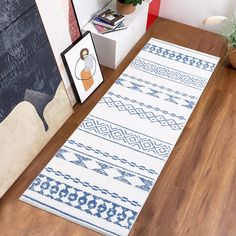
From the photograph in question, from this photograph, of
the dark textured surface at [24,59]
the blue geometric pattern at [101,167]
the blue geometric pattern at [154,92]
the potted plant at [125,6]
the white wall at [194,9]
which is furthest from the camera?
the white wall at [194,9]

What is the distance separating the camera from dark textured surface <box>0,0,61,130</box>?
60.3 inches

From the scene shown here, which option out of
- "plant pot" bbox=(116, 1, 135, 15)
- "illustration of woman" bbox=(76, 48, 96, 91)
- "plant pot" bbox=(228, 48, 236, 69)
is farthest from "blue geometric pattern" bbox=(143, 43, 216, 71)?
"illustration of woman" bbox=(76, 48, 96, 91)

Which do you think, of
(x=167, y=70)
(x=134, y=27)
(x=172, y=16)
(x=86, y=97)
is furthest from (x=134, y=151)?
(x=172, y=16)

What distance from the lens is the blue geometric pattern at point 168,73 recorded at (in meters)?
2.38

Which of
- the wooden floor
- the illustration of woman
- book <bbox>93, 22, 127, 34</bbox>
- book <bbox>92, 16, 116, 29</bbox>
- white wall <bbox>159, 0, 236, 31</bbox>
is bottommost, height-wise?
the wooden floor

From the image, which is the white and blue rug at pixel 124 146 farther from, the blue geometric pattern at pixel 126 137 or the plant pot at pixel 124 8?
the plant pot at pixel 124 8

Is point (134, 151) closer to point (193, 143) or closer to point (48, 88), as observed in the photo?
point (193, 143)

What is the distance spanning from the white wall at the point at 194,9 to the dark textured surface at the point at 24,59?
152cm

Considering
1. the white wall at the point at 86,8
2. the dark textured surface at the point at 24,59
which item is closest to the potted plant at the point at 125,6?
the white wall at the point at 86,8

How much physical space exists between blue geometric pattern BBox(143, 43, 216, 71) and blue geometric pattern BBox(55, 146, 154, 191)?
1.14 metres

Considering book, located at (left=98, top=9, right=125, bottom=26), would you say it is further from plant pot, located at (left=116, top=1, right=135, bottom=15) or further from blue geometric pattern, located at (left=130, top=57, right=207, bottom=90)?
blue geometric pattern, located at (left=130, top=57, right=207, bottom=90)

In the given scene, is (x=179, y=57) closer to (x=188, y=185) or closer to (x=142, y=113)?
(x=142, y=113)

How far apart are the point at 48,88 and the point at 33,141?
319mm

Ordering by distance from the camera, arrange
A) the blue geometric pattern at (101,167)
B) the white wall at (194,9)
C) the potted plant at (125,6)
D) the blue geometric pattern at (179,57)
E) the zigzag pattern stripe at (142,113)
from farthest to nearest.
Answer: the white wall at (194,9) < the blue geometric pattern at (179,57) < the potted plant at (125,6) < the zigzag pattern stripe at (142,113) < the blue geometric pattern at (101,167)
